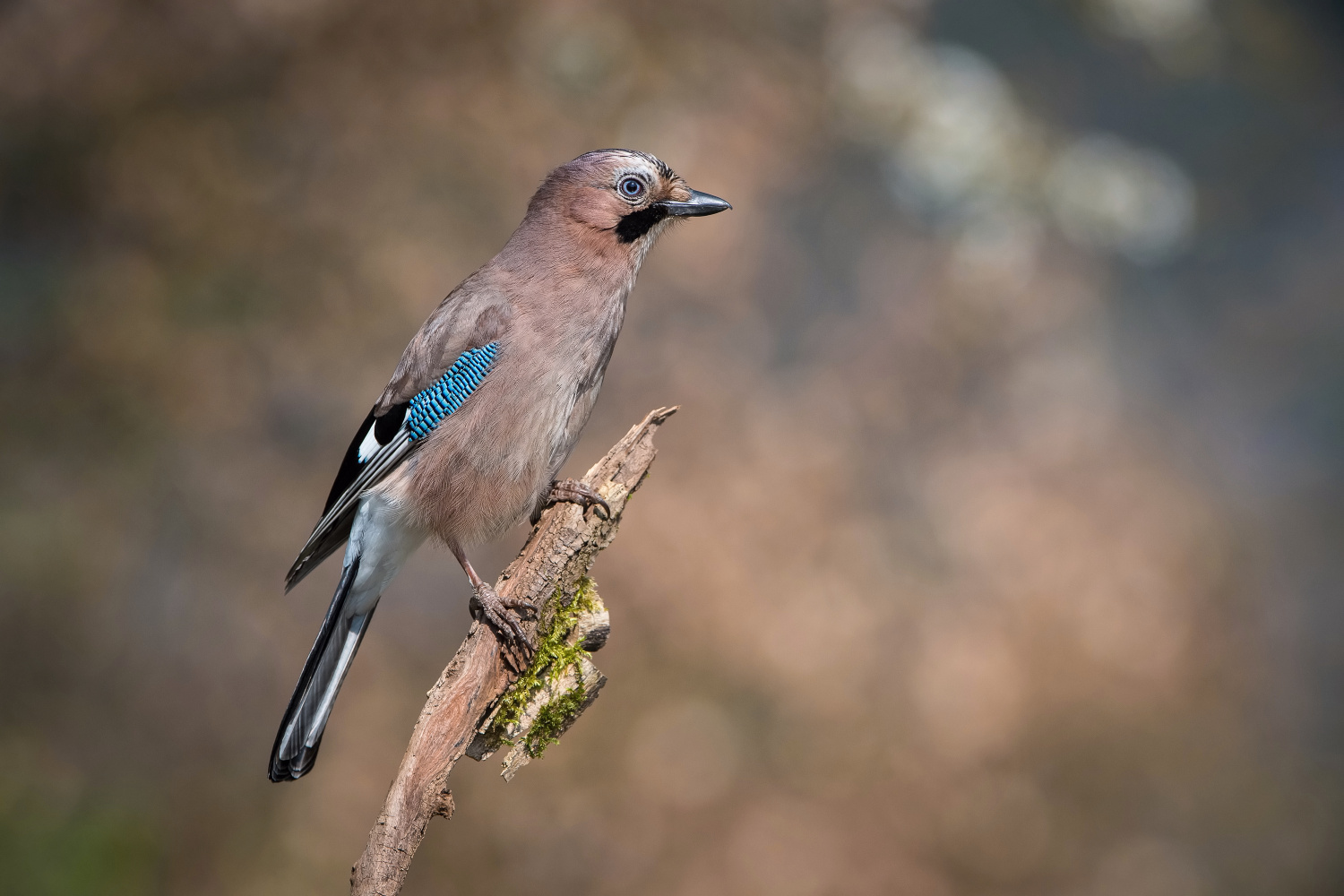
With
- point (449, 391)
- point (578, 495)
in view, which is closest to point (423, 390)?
point (449, 391)

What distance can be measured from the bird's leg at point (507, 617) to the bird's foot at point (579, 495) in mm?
410

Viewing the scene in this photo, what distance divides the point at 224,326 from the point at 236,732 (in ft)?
9.40

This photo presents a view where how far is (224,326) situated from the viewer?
7117 mm

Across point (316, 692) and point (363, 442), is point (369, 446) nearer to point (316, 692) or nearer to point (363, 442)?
point (363, 442)

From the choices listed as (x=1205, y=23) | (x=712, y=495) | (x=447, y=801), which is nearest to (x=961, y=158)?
(x=1205, y=23)

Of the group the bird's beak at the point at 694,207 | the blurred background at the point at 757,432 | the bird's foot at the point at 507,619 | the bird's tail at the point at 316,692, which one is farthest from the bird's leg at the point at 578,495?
the blurred background at the point at 757,432

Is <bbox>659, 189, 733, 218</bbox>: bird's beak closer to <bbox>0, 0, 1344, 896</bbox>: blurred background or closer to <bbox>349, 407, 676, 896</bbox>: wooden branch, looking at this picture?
<bbox>349, 407, 676, 896</bbox>: wooden branch

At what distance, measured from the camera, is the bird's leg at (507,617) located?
11.1 feet

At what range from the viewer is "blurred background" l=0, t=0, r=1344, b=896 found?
6508 mm

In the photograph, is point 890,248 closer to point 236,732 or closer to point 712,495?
point 712,495

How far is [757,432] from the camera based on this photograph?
7570 mm

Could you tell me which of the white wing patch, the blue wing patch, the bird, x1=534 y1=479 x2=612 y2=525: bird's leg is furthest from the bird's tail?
x1=534 y1=479 x2=612 y2=525: bird's leg

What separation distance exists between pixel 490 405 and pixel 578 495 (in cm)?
54

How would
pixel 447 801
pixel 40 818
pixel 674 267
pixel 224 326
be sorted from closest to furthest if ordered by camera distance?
pixel 447 801 → pixel 40 818 → pixel 224 326 → pixel 674 267
